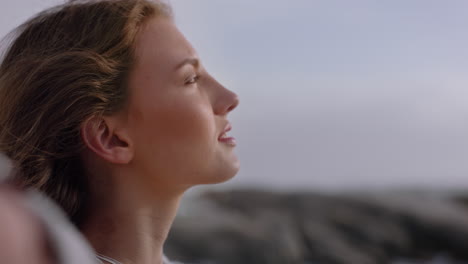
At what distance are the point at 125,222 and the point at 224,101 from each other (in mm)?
294

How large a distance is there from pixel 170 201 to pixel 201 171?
10 centimetres

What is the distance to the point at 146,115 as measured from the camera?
3.42 ft

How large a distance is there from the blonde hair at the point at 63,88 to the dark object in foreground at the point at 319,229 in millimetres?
2223

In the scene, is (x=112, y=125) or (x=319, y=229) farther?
(x=319, y=229)

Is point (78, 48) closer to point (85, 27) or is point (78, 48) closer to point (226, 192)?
point (85, 27)

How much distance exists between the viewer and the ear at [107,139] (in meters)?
1.04

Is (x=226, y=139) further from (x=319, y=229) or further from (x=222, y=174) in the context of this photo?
(x=319, y=229)

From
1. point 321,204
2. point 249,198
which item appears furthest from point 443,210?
point 249,198

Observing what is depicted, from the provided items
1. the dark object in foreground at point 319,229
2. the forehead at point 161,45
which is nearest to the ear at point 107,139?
the forehead at point 161,45

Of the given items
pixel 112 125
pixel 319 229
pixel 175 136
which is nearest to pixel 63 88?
pixel 112 125

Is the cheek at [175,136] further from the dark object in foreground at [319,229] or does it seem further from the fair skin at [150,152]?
the dark object in foreground at [319,229]

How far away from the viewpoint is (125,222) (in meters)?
1.05

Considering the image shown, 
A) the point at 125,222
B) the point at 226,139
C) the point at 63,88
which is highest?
the point at 226,139

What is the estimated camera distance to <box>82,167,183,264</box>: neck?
1045 millimetres
